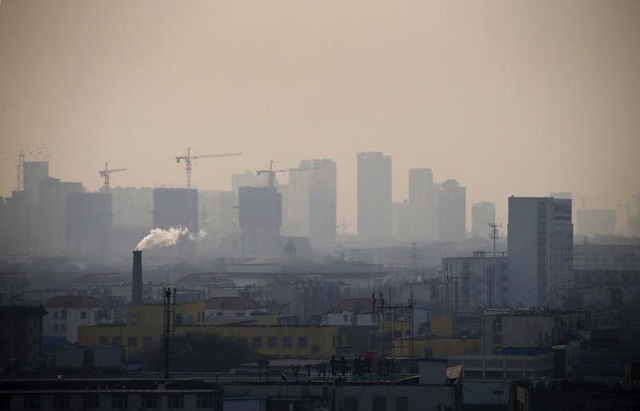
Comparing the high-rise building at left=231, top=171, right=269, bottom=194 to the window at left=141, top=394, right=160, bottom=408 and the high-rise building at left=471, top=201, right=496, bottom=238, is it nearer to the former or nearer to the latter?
the high-rise building at left=471, top=201, right=496, bottom=238

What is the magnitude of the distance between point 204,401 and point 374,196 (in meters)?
141

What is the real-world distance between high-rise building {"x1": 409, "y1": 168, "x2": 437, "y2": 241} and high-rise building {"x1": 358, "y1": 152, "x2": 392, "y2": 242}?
1883mm

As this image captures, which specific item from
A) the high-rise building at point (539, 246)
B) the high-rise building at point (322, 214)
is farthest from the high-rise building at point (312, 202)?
the high-rise building at point (539, 246)

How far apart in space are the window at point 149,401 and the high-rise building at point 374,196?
451 ft

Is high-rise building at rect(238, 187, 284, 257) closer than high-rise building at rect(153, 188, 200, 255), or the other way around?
high-rise building at rect(153, 188, 200, 255)

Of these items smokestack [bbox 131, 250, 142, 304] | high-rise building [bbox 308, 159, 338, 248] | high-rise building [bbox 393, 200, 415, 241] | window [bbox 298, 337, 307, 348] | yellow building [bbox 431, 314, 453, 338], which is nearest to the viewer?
window [bbox 298, 337, 307, 348]

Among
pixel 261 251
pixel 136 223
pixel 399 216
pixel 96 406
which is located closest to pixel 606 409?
pixel 96 406

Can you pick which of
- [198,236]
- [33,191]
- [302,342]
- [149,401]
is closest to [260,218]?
[198,236]

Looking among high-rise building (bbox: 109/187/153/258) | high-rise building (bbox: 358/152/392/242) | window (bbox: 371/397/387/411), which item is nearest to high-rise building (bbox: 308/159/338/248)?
high-rise building (bbox: 358/152/392/242)

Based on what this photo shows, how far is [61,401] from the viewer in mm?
24672

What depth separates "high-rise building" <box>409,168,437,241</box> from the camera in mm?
162000

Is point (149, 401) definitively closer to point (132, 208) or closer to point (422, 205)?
point (132, 208)

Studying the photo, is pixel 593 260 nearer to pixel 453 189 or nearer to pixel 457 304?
pixel 457 304

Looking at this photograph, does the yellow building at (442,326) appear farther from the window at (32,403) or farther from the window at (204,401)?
the window at (32,403)
